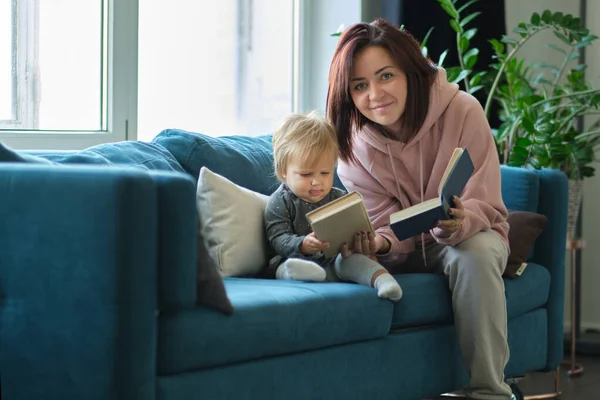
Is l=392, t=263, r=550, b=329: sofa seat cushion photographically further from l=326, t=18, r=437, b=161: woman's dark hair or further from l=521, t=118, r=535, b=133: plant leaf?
l=521, t=118, r=535, b=133: plant leaf

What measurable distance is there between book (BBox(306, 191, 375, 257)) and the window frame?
954mm

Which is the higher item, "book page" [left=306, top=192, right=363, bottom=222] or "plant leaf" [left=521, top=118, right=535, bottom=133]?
"plant leaf" [left=521, top=118, right=535, bottom=133]

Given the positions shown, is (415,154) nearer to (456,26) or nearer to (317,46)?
(456,26)

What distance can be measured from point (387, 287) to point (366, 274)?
0.28 feet

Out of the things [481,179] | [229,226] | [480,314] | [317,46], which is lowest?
[480,314]

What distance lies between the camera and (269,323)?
77.5 inches

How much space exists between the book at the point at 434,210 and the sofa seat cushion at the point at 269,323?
18 cm

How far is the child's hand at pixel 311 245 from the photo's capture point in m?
2.34

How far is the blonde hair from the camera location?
8.00 feet

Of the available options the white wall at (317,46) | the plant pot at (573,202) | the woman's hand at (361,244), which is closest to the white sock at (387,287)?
the woman's hand at (361,244)

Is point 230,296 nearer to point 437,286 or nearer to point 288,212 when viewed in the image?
point 288,212

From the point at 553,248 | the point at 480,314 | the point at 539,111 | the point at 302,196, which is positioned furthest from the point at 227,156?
the point at 539,111

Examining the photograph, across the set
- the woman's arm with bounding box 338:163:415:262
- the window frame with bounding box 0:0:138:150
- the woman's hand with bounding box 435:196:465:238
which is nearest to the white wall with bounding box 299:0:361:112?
the window frame with bounding box 0:0:138:150

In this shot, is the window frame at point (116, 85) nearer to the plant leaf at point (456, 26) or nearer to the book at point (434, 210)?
the book at point (434, 210)
